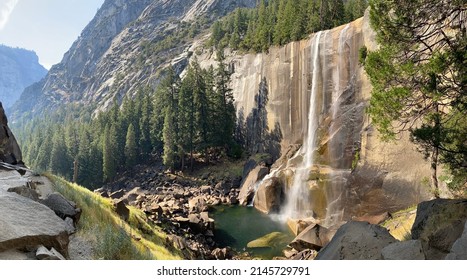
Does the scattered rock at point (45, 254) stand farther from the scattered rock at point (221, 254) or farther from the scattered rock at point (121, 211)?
the scattered rock at point (221, 254)

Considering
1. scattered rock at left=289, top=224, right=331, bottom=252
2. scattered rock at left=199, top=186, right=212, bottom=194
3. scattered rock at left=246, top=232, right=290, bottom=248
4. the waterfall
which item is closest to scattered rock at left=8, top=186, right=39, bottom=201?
scattered rock at left=289, top=224, right=331, bottom=252

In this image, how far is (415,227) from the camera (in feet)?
32.1

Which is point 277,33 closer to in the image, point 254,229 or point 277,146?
point 277,146

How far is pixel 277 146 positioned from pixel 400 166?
76.9 ft

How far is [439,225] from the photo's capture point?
350 inches

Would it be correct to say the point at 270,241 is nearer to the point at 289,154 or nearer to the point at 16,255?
the point at 289,154

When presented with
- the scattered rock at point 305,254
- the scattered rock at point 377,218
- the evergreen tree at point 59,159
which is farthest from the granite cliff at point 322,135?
the evergreen tree at point 59,159

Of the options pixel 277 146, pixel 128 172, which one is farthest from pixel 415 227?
pixel 128 172

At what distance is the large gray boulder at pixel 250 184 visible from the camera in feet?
129

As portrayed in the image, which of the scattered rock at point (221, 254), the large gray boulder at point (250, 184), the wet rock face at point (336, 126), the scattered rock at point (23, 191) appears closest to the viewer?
the scattered rock at point (23, 191)

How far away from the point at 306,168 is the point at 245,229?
7.95 metres

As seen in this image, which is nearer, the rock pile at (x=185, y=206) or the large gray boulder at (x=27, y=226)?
the large gray boulder at (x=27, y=226)

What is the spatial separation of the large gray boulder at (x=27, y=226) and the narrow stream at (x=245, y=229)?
680 inches

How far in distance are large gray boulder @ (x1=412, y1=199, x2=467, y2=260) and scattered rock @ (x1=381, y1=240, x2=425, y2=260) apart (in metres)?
1.12
